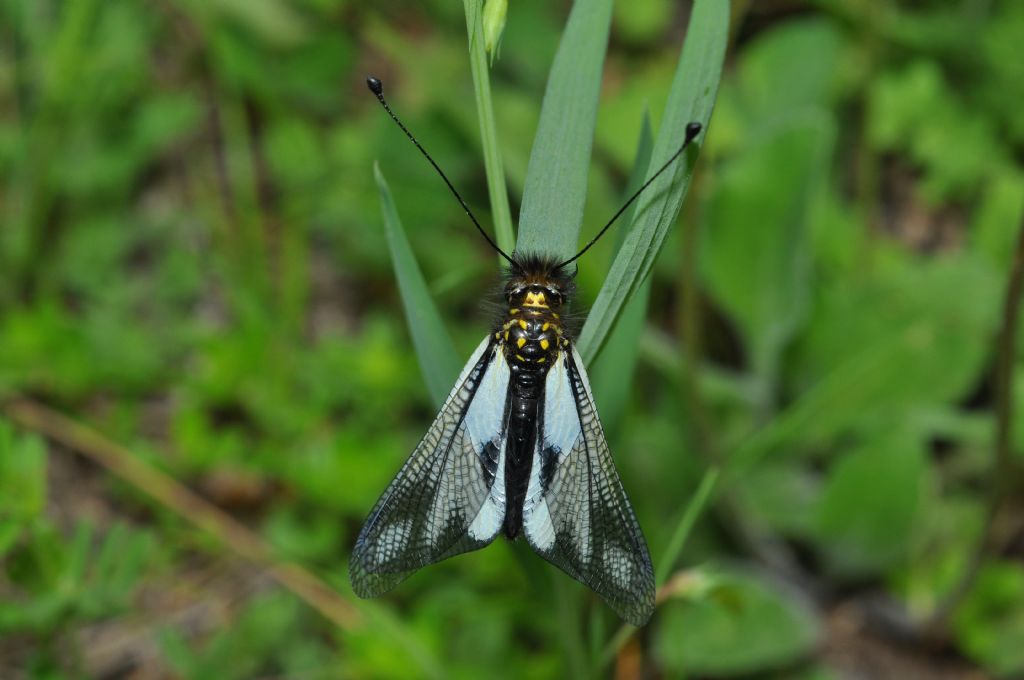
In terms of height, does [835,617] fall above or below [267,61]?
below

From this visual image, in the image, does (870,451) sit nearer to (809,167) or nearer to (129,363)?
(809,167)

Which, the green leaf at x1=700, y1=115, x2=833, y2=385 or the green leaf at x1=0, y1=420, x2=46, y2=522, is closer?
the green leaf at x1=0, y1=420, x2=46, y2=522

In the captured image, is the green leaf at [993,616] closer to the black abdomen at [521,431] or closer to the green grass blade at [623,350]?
the green grass blade at [623,350]

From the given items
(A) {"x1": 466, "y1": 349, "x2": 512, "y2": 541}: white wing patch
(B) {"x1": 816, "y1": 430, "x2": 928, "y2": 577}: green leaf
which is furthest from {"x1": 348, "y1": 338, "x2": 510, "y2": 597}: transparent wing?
(B) {"x1": 816, "y1": 430, "x2": 928, "y2": 577}: green leaf

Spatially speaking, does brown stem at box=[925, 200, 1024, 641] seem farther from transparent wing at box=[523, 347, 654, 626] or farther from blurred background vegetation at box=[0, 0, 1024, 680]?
transparent wing at box=[523, 347, 654, 626]

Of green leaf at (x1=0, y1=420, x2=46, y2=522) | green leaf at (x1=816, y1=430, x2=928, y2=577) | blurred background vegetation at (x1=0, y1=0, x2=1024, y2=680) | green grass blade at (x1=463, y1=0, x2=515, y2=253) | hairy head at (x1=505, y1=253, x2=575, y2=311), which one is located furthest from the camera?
blurred background vegetation at (x1=0, y1=0, x2=1024, y2=680)

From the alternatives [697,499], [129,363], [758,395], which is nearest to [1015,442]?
[758,395]

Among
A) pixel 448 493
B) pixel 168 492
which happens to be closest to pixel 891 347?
pixel 448 493
